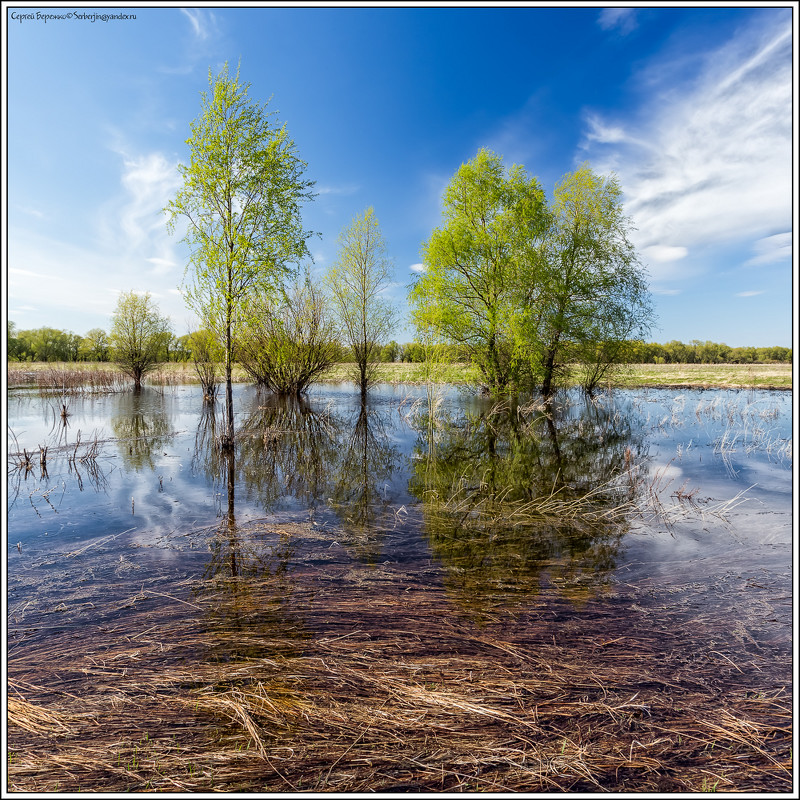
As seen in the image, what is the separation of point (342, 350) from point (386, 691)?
83.3ft

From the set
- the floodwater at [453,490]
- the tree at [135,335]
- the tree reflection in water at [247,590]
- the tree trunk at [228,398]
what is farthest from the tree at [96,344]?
the tree reflection in water at [247,590]

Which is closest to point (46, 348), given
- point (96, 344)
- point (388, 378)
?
point (96, 344)

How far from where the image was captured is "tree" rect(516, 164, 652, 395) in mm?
21859

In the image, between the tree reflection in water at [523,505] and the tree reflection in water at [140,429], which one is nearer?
the tree reflection in water at [523,505]

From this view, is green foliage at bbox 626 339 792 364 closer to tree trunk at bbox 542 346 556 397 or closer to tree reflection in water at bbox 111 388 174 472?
tree trunk at bbox 542 346 556 397

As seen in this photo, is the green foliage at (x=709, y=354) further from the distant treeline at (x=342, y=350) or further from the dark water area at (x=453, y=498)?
the dark water area at (x=453, y=498)

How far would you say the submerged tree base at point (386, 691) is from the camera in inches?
97.6

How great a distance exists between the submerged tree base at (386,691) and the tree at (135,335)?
1315 inches

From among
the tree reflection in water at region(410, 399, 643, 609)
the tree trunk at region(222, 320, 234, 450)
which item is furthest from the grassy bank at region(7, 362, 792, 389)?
the tree trunk at region(222, 320, 234, 450)

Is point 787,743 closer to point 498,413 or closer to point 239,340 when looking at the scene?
point 239,340

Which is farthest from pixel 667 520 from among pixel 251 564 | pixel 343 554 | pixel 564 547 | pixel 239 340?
pixel 239 340

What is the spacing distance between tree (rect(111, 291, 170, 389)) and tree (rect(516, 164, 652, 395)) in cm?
2976

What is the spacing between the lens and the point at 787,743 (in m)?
2.75

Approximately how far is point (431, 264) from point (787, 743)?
796 inches
